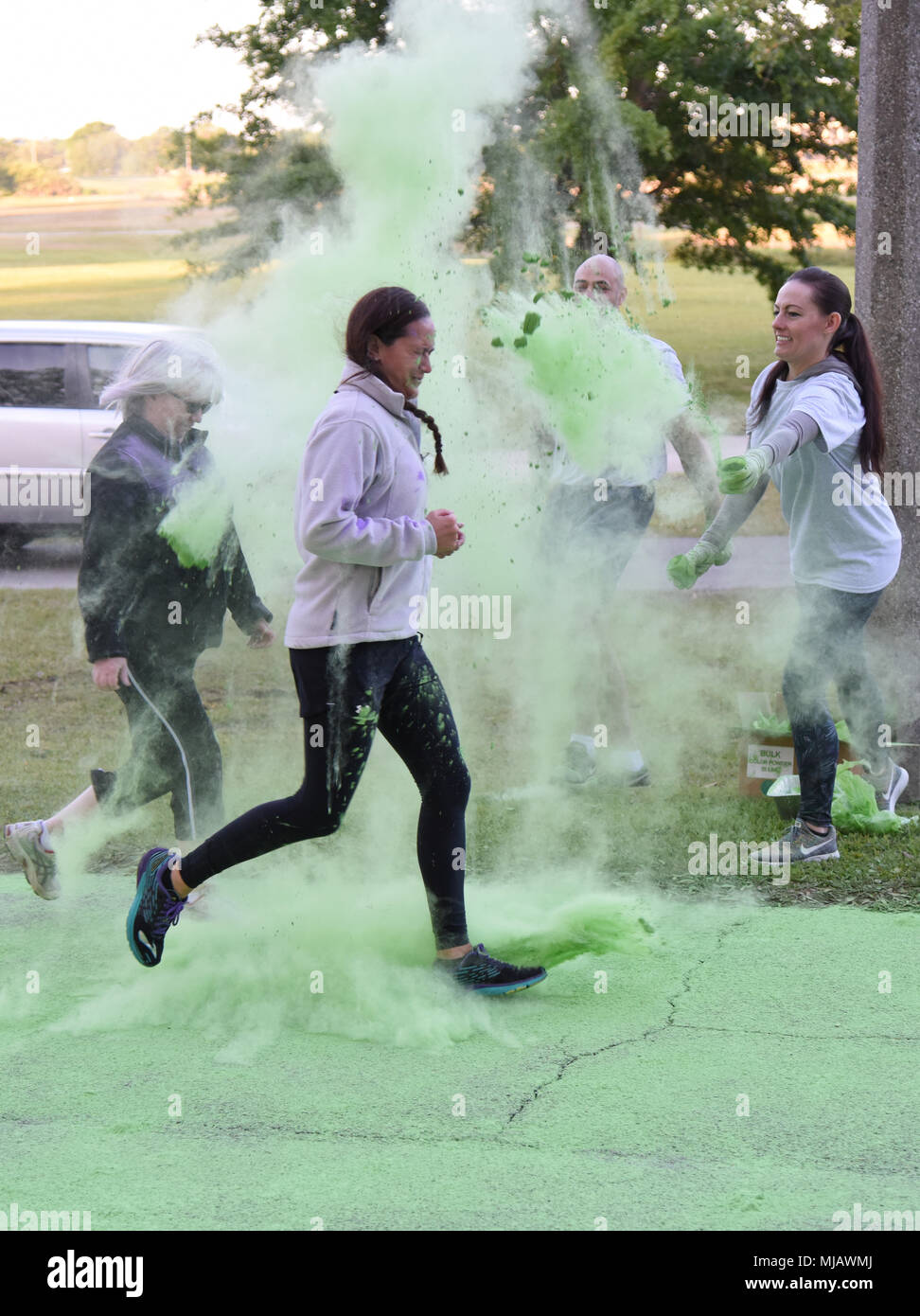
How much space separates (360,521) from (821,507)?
1967 millimetres

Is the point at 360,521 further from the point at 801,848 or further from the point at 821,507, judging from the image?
the point at 801,848

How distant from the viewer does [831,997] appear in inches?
159

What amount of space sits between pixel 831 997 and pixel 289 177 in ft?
11.7

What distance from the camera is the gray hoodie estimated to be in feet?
11.8

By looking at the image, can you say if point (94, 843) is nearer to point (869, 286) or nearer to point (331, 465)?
point (331, 465)

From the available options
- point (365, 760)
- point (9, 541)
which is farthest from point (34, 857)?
point (9, 541)

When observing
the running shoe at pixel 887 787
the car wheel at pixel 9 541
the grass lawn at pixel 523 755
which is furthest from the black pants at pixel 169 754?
the car wheel at pixel 9 541

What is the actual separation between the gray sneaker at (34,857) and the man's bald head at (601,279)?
104 inches

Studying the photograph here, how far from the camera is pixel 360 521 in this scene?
11.8 feet

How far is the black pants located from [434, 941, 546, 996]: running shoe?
43.0 inches

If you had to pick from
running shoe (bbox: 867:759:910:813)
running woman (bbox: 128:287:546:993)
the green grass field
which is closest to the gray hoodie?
running woman (bbox: 128:287:546:993)

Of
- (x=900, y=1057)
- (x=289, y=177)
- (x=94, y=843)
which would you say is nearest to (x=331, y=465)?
(x=94, y=843)

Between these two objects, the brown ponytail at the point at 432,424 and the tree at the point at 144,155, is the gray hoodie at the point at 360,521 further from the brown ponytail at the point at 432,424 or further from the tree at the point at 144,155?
the tree at the point at 144,155

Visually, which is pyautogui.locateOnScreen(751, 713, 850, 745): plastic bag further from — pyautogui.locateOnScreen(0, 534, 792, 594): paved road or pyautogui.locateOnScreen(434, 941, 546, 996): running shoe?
pyautogui.locateOnScreen(0, 534, 792, 594): paved road
